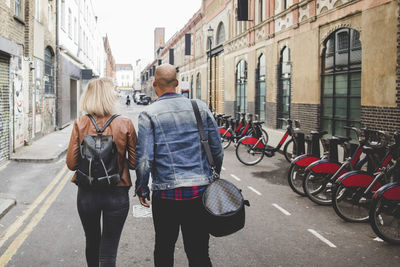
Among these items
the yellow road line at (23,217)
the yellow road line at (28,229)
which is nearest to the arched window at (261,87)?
the yellow road line at (23,217)

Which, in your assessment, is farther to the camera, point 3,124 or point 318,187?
point 3,124

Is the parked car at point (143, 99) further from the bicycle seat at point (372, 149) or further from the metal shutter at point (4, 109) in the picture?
the bicycle seat at point (372, 149)

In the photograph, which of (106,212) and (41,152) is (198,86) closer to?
(41,152)

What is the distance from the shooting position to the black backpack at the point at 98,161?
9.85ft

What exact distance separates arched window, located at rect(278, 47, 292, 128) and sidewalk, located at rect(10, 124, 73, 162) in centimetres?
1004

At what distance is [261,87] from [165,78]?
20.4m

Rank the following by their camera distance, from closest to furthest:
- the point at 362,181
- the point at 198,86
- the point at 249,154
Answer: the point at 362,181 < the point at 249,154 < the point at 198,86

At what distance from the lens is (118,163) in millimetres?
3127

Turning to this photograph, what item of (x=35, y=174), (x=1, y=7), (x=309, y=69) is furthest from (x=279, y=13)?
(x=35, y=174)

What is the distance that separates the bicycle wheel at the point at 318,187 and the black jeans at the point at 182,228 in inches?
165

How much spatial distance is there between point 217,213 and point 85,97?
133 centimetres

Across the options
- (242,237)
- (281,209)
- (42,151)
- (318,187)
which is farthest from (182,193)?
(42,151)

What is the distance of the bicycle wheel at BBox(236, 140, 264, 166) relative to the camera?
1100 centimetres

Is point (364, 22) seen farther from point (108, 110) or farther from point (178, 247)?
point (108, 110)
